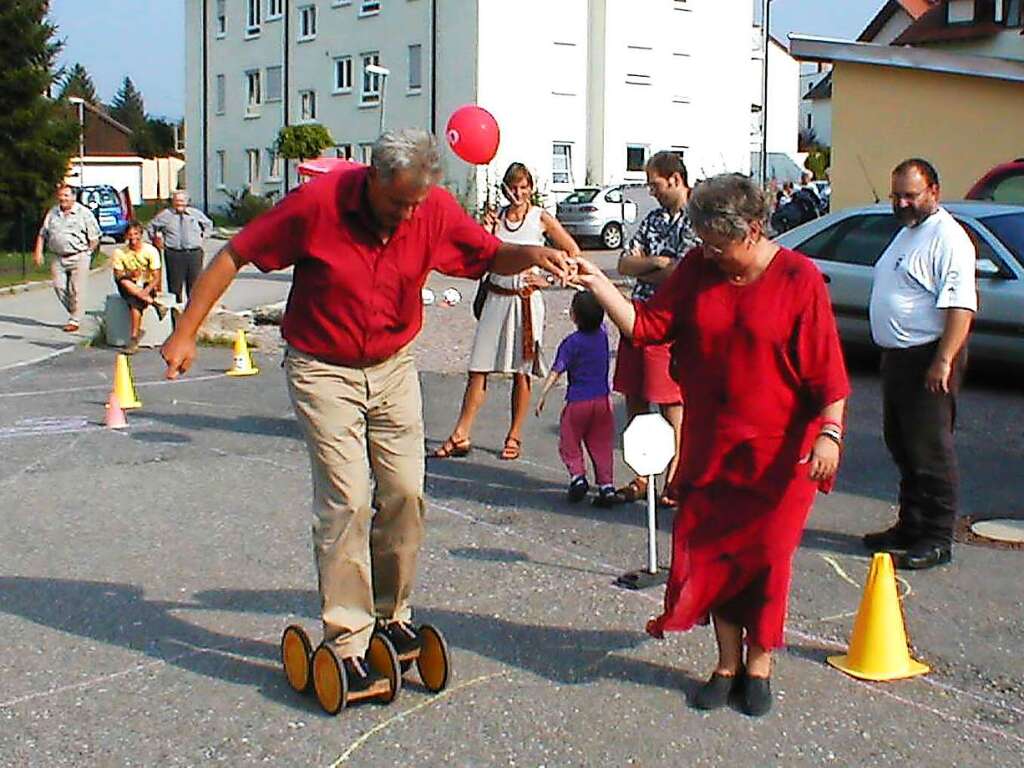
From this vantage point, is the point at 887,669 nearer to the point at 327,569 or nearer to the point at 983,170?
the point at 327,569

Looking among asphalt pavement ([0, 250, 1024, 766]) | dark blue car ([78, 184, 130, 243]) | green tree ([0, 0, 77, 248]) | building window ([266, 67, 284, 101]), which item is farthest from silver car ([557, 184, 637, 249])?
asphalt pavement ([0, 250, 1024, 766])

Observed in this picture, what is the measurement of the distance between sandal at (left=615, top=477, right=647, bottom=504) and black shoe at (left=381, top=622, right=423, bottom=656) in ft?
9.71

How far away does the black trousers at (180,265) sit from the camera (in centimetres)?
1691

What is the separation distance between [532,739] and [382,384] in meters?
1.30

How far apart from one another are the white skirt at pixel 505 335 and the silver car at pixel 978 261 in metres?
4.41

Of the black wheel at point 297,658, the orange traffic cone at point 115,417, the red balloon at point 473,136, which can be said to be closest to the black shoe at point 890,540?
the black wheel at point 297,658

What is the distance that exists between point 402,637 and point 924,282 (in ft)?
9.87

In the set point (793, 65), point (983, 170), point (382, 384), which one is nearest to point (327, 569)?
Answer: point (382, 384)

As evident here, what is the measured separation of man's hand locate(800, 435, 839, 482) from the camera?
14.9 ft

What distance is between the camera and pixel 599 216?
35562mm

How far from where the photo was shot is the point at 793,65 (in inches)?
2510

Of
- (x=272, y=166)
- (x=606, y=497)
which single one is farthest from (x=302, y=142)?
(x=606, y=497)

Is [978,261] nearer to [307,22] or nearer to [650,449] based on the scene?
[650,449]

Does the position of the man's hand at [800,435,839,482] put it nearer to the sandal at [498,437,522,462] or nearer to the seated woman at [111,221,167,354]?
the sandal at [498,437,522,462]
